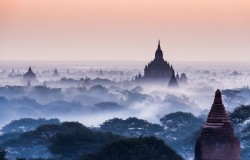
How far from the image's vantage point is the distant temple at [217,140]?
33688 mm

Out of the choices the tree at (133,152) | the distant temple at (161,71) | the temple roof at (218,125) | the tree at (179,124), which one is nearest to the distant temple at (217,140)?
the temple roof at (218,125)

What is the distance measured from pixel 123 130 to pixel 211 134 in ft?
169

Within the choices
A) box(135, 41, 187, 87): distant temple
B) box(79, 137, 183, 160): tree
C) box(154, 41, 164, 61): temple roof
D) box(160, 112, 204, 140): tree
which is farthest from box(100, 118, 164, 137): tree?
box(135, 41, 187, 87): distant temple

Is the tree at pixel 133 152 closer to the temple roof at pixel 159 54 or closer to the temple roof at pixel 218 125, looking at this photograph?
the temple roof at pixel 218 125

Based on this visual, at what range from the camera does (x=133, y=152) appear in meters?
48.5

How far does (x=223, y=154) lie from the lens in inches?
1325

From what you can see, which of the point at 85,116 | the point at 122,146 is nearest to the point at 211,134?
the point at 122,146

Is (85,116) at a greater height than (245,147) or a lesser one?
lesser

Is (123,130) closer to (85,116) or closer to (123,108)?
(85,116)

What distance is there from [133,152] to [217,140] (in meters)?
15.2

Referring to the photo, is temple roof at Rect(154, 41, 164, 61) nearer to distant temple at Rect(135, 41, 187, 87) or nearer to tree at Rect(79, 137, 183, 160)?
distant temple at Rect(135, 41, 187, 87)

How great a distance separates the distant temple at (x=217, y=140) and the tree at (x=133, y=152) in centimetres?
1421

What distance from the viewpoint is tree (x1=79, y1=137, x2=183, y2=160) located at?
48281 mm

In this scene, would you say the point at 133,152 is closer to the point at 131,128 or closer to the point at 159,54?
the point at 131,128
